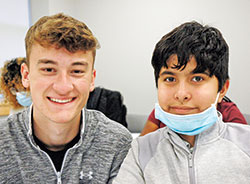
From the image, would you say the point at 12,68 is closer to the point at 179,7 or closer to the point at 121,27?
the point at 121,27

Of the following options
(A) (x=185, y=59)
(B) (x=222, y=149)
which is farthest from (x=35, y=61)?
(B) (x=222, y=149)

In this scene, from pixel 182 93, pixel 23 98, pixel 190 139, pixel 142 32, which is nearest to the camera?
pixel 182 93

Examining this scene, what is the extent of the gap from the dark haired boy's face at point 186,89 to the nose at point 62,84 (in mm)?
388

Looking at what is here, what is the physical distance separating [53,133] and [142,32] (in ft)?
8.10

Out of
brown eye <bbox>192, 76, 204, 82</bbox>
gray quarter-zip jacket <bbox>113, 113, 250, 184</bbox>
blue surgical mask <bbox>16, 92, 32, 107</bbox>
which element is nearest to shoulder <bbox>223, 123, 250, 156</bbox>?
gray quarter-zip jacket <bbox>113, 113, 250, 184</bbox>

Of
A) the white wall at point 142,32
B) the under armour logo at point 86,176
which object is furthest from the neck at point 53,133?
the white wall at point 142,32

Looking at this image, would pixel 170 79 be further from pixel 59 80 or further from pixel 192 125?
pixel 59 80

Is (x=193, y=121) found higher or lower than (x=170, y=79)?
lower

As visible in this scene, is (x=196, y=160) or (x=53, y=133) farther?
(x=53, y=133)

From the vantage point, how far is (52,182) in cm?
108

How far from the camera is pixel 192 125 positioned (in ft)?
3.09

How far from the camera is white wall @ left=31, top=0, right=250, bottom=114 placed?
285 centimetres

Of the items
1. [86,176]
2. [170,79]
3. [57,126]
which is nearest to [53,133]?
[57,126]

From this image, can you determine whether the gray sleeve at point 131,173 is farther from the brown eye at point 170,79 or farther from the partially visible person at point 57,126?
the brown eye at point 170,79
